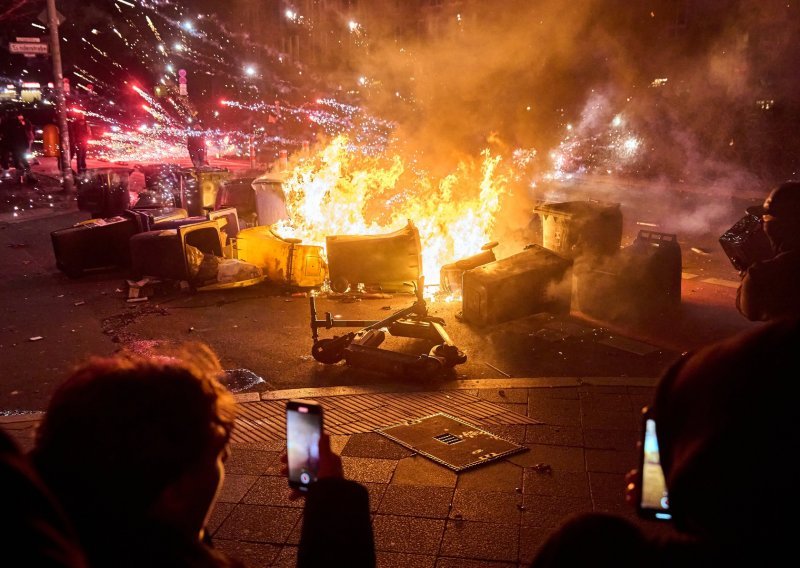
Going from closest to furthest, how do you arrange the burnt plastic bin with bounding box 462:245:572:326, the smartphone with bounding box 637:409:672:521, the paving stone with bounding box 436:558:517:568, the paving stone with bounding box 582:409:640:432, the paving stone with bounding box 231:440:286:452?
the smartphone with bounding box 637:409:672:521, the paving stone with bounding box 436:558:517:568, the paving stone with bounding box 231:440:286:452, the paving stone with bounding box 582:409:640:432, the burnt plastic bin with bounding box 462:245:572:326

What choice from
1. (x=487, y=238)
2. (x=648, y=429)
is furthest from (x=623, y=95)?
(x=648, y=429)

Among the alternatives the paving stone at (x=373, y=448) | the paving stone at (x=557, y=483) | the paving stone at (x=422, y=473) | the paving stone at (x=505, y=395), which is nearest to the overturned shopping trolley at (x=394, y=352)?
the paving stone at (x=505, y=395)

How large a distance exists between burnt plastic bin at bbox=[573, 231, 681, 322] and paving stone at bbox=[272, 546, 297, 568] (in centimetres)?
670

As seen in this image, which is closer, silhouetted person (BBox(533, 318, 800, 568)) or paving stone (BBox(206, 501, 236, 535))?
silhouetted person (BBox(533, 318, 800, 568))

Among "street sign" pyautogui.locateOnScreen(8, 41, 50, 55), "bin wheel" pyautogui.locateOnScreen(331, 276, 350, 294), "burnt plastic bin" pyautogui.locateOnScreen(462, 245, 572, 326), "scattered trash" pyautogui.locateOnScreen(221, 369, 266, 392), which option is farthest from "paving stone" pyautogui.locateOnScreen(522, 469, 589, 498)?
"street sign" pyautogui.locateOnScreen(8, 41, 50, 55)

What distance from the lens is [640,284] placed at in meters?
9.65

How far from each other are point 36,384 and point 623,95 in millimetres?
29054

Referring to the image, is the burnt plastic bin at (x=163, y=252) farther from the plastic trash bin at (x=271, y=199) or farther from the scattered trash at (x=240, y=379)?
the scattered trash at (x=240, y=379)

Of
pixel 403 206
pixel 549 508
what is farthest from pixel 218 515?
pixel 403 206

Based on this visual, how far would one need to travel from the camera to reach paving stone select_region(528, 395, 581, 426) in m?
6.06

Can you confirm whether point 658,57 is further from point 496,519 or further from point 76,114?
point 496,519

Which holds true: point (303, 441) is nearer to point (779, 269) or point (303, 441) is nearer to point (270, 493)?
point (270, 493)

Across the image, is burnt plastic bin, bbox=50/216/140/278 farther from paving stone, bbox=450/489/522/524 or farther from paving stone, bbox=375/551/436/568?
paving stone, bbox=375/551/436/568

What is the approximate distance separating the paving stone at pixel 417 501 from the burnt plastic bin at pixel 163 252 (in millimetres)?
7538
